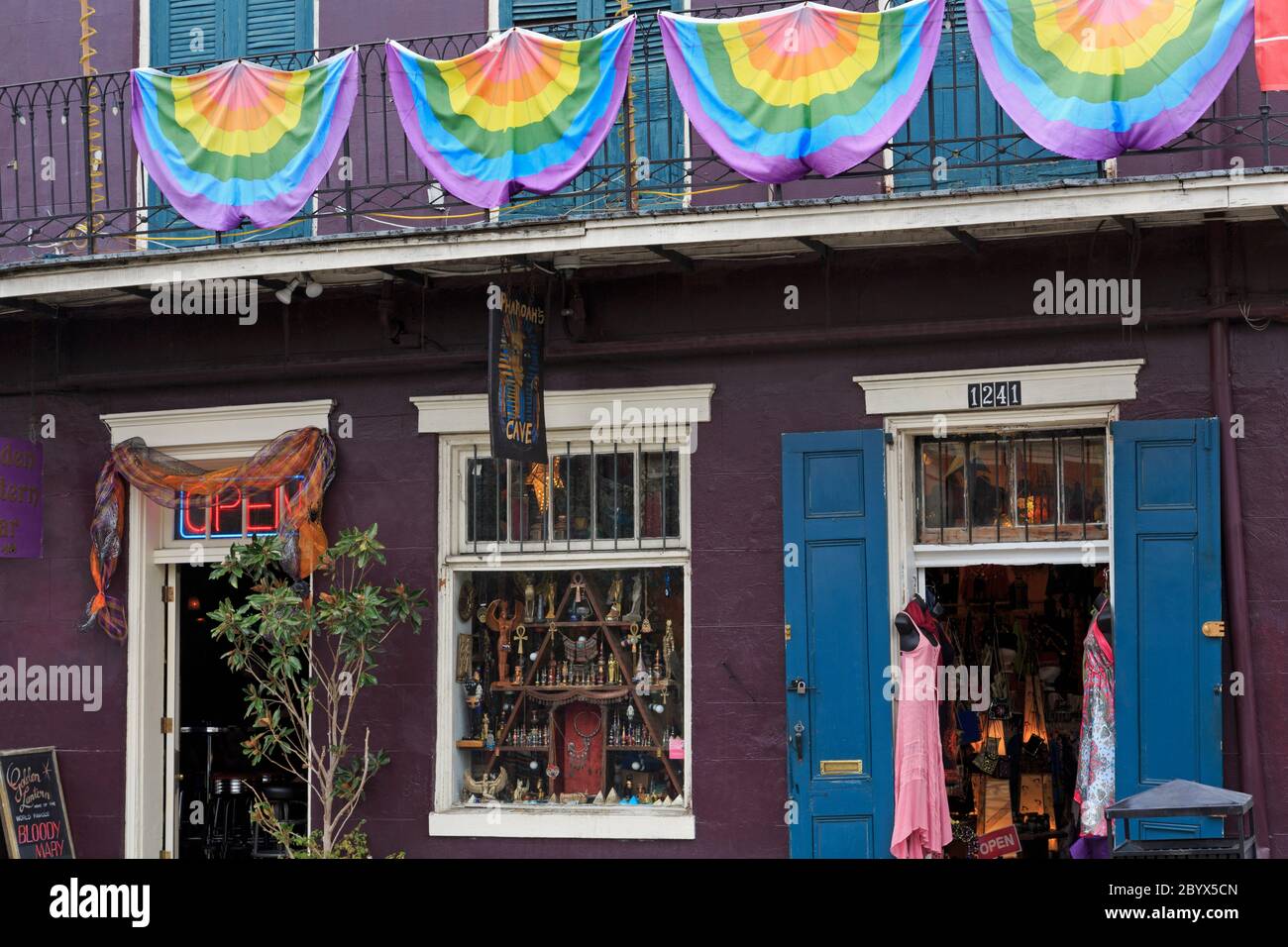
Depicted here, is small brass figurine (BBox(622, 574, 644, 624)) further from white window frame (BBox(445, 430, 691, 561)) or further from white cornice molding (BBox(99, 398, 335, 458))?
white cornice molding (BBox(99, 398, 335, 458))

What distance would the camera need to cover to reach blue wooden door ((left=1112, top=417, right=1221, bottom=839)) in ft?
28.1

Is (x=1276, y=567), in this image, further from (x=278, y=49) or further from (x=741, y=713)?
(x=278, y=49)

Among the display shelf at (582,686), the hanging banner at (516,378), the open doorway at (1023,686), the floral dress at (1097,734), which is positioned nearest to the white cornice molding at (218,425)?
the hanging banner at (516,378)

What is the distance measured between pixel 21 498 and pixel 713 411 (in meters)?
4.46

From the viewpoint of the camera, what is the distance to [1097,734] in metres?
8.94

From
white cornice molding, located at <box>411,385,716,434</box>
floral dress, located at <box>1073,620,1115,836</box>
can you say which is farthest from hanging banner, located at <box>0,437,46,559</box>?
floral dress, located at <box>1073,620,1115,836</box>

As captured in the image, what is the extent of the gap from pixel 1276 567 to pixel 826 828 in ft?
8.96

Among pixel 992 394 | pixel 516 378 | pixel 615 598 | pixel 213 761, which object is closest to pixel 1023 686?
pixel 992 394

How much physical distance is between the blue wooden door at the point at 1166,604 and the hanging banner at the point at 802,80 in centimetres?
207

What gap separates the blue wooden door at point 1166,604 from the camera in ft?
28.1

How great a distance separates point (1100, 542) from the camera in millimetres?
9133

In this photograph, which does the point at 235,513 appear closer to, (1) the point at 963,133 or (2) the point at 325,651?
(2) the point at 325,651
